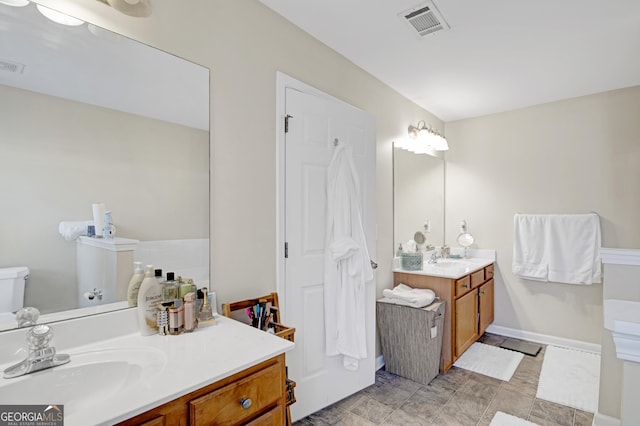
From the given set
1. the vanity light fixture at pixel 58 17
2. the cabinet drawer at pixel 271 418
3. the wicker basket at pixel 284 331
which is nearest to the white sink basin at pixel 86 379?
the cabinet drawer at pixel 271 418

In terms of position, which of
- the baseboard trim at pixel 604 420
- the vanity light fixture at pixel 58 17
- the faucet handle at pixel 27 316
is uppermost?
the vanity light fixture at pixel 58 17

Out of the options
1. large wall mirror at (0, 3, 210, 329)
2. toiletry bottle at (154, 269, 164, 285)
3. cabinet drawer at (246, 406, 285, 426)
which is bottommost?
cabinet drawer at (246, 406, 285, 426)

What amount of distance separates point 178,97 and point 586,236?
12.0 feet

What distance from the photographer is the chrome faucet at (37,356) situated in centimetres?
99

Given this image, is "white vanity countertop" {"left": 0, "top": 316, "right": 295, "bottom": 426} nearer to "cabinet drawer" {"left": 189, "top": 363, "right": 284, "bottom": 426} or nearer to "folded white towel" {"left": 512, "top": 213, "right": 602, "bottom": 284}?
"cabinet drawer" {"left": 189, "top": 363, "right": 284, "bottom": 426}

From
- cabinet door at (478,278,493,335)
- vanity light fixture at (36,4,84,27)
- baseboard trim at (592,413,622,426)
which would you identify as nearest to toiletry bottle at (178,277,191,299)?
vanity light fixture at (36,4,84,27)

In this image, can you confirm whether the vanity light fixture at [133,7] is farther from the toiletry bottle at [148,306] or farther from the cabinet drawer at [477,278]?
the cabinet drawer at [477,278]

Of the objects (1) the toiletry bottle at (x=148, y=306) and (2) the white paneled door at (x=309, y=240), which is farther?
(2) the white paneled door at (x=309, y=240)

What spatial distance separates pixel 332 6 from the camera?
6.23 ft

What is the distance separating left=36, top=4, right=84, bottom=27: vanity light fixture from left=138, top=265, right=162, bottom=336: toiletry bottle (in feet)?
3.21

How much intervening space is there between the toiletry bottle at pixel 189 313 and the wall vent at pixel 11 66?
968 millimetres

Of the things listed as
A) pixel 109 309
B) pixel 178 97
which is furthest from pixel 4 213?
pixel 178 97

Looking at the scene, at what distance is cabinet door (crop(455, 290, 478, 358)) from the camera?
2.84 m

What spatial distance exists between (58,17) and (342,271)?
185 centimetres
